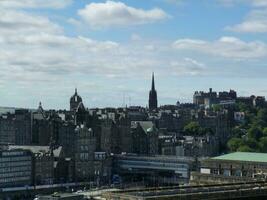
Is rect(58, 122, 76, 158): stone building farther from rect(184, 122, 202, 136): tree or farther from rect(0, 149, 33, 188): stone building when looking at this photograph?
rect(184, 122, 202, 136): tree

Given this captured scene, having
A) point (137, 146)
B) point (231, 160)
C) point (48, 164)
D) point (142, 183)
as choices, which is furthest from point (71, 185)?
point (231, 160)

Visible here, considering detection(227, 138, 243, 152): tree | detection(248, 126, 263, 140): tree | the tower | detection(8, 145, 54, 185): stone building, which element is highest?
the tower

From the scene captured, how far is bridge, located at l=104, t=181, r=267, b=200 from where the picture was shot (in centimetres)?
3122

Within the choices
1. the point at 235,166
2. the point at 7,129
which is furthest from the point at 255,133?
the point at 235,166

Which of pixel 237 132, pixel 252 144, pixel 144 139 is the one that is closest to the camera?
pixel 144 139

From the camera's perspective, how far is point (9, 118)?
5468 inches

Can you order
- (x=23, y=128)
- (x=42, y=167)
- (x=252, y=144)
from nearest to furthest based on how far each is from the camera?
(x=42, y=167)
(x=23, y=128)
(x=252, y=144)

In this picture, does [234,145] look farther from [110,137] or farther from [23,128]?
[23,128]

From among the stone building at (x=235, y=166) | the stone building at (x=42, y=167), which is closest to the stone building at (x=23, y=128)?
the stone building at (x=42, y=167)

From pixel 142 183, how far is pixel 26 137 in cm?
2666

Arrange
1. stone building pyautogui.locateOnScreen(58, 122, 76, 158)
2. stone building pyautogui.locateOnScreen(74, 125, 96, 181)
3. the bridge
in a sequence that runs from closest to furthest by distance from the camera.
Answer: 1. the bridge
2. stone building pyautogui.locateOnScreen(74, 125, 96, 181)
3. stone building pyautogui.locateOnScreen(58, 122, 76, 158)

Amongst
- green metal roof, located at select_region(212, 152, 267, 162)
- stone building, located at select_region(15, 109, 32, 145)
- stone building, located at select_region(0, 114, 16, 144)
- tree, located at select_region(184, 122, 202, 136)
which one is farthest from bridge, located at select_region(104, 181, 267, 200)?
tree, located at select_region(184, 122, 202, 136)

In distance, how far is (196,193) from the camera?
33.0m

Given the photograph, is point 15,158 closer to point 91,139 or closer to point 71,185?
point 71,185
